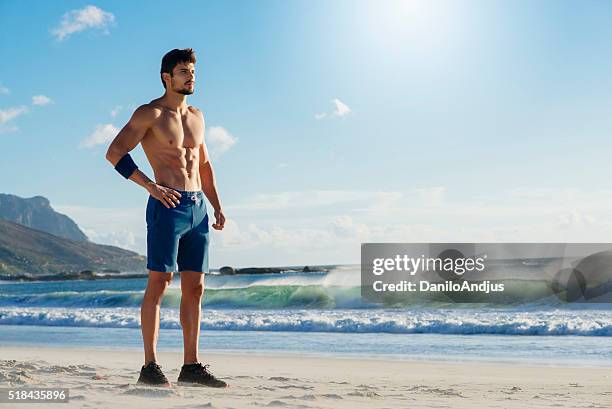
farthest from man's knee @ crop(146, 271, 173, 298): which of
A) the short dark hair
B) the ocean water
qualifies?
the ocean water

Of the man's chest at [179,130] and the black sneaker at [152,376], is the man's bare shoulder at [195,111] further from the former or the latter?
the black sneaker at [152,376]

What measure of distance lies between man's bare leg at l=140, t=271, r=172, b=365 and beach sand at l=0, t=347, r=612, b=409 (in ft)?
0.71

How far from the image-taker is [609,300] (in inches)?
A: 675

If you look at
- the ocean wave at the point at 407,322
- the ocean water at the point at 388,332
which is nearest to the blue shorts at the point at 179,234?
the ocean water at the point at 388,332

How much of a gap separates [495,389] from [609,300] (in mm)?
13363

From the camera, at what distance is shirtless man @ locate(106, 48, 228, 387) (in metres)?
4.04

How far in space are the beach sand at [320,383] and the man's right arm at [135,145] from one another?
3.30 feet

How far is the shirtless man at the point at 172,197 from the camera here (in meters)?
4.04

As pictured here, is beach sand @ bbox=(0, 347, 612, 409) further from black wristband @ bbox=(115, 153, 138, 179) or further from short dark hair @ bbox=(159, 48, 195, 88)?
short dark hair @ bbox=(159, 48, 195, 88)

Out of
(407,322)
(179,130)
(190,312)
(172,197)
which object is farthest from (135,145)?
(407,322)

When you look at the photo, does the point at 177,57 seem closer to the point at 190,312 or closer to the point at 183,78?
the point at 183,78

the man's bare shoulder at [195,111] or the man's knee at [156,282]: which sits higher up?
the man's bare shoulder at [195,111]

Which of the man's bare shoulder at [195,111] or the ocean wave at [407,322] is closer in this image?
the man's bare shoulder at [195,111]

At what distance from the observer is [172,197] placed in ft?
13.2
